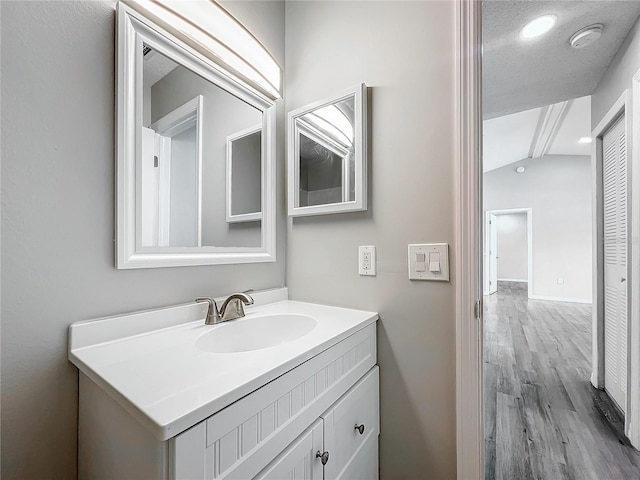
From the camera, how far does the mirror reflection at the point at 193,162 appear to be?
917 millimetres

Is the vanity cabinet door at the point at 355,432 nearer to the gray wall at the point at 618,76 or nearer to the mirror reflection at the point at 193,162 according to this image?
the mirror reflection at the point at 193,162

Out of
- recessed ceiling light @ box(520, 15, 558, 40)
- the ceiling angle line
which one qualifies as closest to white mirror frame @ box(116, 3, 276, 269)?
recessed ceiling light @ box(520, 15, 558, 40)

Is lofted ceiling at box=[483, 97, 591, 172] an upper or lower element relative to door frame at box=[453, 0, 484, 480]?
upper

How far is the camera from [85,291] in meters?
0.77

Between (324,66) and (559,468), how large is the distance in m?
2.29

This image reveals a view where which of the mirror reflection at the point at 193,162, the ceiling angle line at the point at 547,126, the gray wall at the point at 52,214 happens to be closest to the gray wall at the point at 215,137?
the mirror reflection at the point at 193,162

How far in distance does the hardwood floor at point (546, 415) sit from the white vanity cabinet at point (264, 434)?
3.43 ft

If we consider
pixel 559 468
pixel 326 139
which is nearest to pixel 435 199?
pixel 326 139

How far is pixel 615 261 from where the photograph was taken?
6.40 ft

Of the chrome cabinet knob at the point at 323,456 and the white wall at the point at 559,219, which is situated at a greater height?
the white wall at the point at 559,219

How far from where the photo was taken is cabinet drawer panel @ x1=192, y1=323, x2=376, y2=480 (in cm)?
52

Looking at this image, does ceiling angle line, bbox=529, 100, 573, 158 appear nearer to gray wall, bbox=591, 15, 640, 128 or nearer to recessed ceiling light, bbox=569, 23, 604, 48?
gray wall, bbox=591, 15, 640, 128

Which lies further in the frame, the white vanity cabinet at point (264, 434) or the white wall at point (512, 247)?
the white wall at point (512, 247)

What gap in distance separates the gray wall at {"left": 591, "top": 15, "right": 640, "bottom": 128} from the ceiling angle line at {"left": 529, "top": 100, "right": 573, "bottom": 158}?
0.99 m
